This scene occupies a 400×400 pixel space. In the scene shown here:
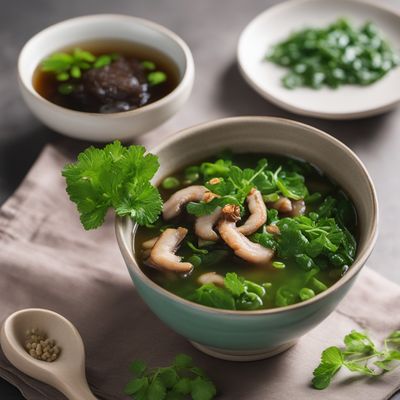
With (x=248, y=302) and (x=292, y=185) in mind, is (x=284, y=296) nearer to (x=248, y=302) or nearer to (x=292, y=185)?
(x=248, y=302)

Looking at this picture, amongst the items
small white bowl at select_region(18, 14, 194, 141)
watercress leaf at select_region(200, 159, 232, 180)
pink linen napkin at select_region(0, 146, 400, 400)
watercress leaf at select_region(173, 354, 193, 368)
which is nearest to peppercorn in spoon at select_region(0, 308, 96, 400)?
pink linen napkin at select_region(0, 146, 400, 400)

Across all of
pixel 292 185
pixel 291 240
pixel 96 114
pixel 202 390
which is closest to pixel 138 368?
pixel 202 390

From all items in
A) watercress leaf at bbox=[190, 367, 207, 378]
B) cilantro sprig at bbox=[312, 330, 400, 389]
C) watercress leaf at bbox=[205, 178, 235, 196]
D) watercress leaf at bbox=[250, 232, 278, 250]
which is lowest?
watercress leaf at bbox=[190, 367, 207, 378]

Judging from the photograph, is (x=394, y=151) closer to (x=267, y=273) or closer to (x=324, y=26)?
(x=324, y=26)

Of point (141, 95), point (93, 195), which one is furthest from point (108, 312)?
point (141, 95)

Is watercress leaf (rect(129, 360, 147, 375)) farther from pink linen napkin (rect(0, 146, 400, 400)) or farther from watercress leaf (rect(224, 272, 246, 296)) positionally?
watercress leaf (rect(224, 272, 246, 296))

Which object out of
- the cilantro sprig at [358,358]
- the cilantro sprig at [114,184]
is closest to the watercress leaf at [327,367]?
the cilantro sprig at [358,358]

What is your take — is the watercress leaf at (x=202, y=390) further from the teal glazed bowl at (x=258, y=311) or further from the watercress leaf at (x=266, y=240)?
the watercress leaf at (x=266, y=240)
